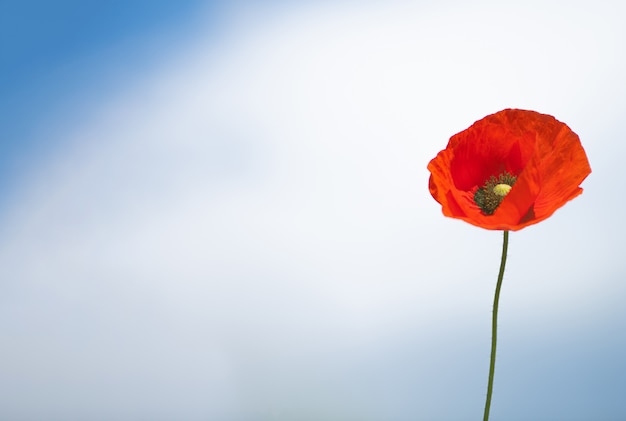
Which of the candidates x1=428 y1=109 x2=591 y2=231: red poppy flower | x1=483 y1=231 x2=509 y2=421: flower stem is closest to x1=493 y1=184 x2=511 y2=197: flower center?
x1=428 y1=109 x2=591 y2=231: red poppy flower

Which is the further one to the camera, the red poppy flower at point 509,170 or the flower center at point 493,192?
the flower center at point 493,192

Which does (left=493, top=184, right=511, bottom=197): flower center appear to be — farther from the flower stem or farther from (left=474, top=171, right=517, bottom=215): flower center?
the flower stem

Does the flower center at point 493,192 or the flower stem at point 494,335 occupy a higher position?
the flower center at point 493,192


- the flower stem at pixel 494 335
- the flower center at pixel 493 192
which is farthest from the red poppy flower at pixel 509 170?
the flower stem at pixel 494 335

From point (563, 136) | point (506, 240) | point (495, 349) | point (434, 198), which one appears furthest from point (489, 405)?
point (563, 136)

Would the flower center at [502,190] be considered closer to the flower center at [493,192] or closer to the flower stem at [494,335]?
the flower center at [493,192]

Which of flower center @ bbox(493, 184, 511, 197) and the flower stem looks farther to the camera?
flower center @ bbox(493, 184, 511, 197)

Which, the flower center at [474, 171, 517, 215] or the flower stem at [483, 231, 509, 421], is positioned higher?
the flower center at [474, 171, 517, 215]
